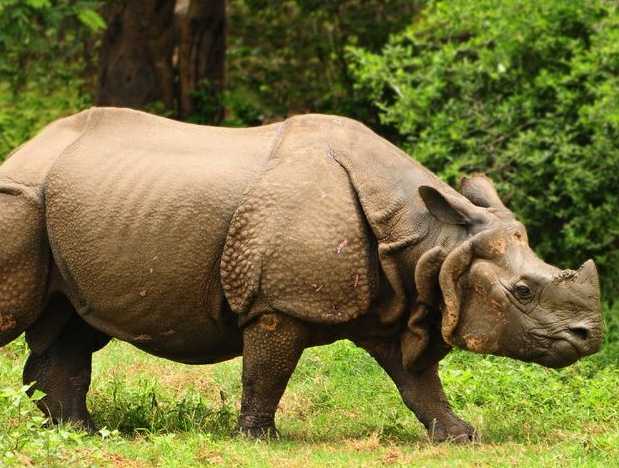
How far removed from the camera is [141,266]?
7.89m

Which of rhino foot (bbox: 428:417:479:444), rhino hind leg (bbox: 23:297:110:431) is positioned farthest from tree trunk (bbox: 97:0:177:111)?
rhino foot (bbox: 428:417:479:444)

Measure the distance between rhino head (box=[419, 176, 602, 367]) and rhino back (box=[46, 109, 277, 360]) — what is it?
1191mm

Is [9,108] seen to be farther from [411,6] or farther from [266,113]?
[411,6]

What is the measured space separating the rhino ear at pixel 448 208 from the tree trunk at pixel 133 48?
9.85 meters

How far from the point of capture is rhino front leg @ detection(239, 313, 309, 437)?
25.4 feet

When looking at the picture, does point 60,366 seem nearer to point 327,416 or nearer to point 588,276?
point 327,416

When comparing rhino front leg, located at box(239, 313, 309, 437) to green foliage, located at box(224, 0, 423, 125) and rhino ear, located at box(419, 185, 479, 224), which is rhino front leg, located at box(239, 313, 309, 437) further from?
green foliage, located at box(224, 0, 423, 125)

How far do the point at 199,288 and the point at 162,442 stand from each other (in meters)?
1.00

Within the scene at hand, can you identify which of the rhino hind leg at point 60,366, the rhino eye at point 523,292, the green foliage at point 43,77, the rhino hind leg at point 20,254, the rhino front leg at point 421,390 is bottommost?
the green foliage at point 43,77

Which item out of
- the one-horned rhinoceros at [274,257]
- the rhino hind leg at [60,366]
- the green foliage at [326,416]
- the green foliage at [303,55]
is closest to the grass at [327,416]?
the green foliage at [326,416]

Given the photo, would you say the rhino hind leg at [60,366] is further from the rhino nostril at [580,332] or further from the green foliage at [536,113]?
the green foliage at [536,113]

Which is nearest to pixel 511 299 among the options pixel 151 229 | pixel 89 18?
pixel 151 229

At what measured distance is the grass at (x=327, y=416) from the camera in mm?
7188

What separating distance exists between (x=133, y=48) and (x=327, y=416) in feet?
29.7
